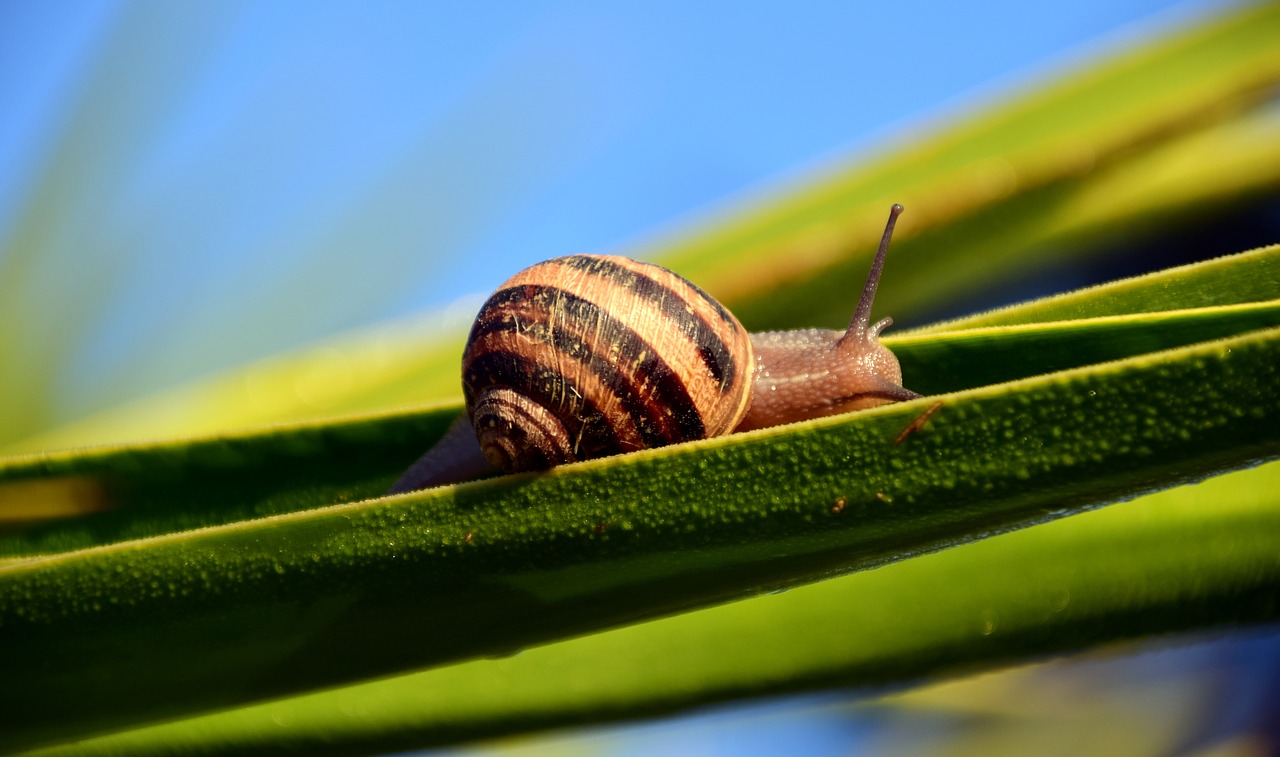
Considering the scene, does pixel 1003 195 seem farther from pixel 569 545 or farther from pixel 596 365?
pixel 569 545

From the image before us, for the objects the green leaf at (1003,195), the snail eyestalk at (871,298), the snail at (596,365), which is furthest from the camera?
the green leaf at (1003,195)

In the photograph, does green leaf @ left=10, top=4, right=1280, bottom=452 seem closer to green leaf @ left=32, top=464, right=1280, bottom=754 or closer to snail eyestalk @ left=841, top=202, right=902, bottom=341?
snail eyestalk @ left=841, top=202, right=902, bottom=341

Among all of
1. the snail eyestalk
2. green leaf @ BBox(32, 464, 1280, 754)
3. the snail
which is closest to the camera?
green leaf @ BBox(32, 464, 1280, 754)

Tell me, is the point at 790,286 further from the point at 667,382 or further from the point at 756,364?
the point at 667,382

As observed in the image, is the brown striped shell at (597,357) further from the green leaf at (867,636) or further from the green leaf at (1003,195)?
the green leaf at (1003,195)

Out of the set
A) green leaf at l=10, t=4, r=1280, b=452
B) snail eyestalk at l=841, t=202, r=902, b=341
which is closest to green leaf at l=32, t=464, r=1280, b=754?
snail eyestalk at l=841, t=202, r=902, b=341

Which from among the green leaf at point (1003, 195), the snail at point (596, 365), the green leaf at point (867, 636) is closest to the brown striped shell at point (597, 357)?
the snail at point (596, 365)

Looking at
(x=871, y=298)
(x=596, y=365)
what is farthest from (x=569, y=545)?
(x=871, y=298)

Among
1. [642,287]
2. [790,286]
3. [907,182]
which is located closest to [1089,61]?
[907,182]
